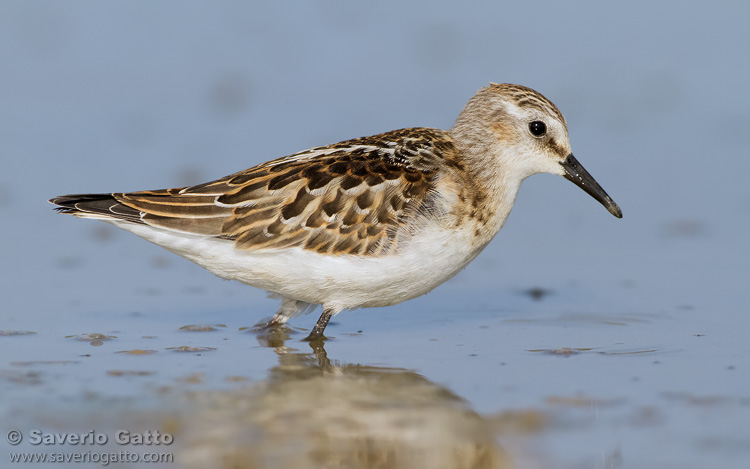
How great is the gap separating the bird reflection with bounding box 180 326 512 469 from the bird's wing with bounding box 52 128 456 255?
99 centimetres

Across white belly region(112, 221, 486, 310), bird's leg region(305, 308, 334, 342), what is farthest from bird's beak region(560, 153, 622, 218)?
bird's leg region(305, 308, 334, 342)

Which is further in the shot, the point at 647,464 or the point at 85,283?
the point at 85,283

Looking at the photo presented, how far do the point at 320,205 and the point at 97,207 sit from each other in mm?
1701

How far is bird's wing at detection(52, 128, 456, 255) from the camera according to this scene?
757 centimetres

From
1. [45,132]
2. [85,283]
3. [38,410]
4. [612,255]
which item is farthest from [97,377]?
[45,132]

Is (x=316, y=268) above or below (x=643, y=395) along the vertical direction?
above

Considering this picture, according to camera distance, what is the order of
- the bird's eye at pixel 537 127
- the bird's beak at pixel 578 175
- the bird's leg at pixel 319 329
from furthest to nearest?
the bird's beak at pixel 578 175, the bird's eye at pixel 537 127, the bird's leg at pixel 319 329

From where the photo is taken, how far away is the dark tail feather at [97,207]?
305 inches

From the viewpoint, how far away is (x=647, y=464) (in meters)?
5.37

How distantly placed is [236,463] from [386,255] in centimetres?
254

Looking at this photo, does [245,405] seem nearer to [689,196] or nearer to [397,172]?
[397,172]

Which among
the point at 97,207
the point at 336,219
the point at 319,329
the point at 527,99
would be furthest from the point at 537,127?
the point at 97,207

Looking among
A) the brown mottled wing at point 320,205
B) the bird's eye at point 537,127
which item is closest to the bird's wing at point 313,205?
the brown mottled wing at point 320,205

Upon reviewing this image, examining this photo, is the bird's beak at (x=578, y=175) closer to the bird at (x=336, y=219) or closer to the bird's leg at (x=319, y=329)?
the bird at (x=336, y=219)
